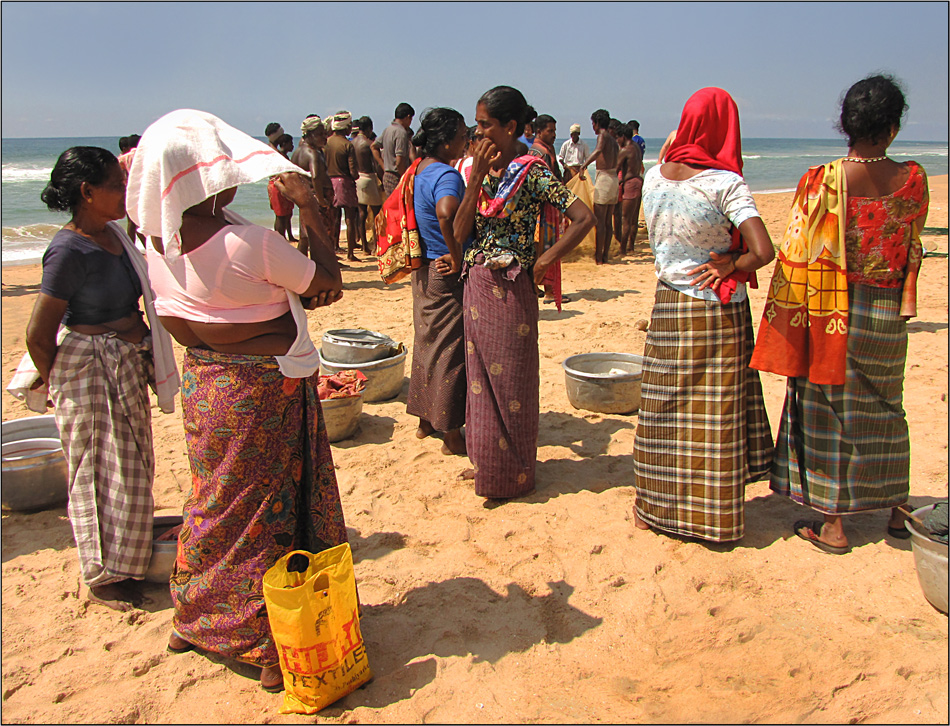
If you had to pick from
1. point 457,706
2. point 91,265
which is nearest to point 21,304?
point 91,265

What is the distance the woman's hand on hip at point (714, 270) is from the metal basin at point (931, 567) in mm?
1230

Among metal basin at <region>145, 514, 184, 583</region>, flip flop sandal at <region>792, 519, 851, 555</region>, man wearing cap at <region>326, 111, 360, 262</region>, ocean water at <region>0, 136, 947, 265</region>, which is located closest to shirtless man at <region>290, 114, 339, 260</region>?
man wearing cap at <region>326, 111, 360, 262</region>

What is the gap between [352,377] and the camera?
478 centimetres

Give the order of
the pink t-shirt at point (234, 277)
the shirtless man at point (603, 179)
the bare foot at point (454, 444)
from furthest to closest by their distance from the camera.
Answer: the shirtless man at point (603, 179)
the bare foot at point (454, 444)
the pink t-shirt at point (234, 277)

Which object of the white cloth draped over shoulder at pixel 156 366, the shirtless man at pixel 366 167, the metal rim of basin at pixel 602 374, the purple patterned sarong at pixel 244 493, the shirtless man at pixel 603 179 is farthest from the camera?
the shirtless man at pixel 366 167

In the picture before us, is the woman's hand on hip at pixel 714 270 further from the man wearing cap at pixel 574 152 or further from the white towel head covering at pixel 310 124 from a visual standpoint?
the man wearing cap at pixel 574 152

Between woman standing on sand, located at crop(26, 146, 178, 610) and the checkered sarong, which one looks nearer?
woman standing on sand, located at crop(26, 146, 178, 610)

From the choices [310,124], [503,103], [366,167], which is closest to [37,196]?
[366,167]

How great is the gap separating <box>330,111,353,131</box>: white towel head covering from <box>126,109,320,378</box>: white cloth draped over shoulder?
8770 mm

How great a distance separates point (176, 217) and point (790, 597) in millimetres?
2747

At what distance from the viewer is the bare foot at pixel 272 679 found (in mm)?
2438

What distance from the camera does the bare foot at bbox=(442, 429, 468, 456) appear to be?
4367 mm

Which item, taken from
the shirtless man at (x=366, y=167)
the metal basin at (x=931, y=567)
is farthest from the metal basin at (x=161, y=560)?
the shirtless man at (x=366, y=167)

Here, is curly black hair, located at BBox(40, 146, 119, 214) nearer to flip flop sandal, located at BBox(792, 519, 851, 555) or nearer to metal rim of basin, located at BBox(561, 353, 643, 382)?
metal rim of basin, located at BBox(561, 353, 643, 382)
